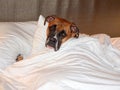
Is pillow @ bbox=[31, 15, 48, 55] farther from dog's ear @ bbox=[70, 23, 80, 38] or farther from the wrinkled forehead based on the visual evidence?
dog's ear @ bbox=[70, 23, 80, 38]

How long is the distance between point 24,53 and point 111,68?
59 cm

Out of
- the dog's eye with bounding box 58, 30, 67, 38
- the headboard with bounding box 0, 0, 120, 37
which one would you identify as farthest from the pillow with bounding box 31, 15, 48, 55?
the headboard with bounding box 0, 0, 120, 37

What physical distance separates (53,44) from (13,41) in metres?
0.29

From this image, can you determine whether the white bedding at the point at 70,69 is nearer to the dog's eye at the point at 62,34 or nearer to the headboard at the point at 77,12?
the dog's eye at the point at 62,34

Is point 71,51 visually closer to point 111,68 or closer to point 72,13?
point 111,68

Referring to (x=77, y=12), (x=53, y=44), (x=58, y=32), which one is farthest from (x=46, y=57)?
(x=77, y=12)

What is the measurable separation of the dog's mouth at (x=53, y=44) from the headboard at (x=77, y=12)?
0.59 m

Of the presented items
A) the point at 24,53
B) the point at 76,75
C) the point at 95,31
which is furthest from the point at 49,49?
the point at 95,31

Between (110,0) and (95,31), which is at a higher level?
(110,0)

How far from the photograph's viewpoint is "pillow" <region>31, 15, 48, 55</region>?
5.38ft

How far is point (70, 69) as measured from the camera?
1.33 m

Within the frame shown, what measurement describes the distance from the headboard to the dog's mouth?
0.59 m

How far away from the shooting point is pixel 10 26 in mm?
1748

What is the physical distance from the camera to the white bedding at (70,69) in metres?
1.24
